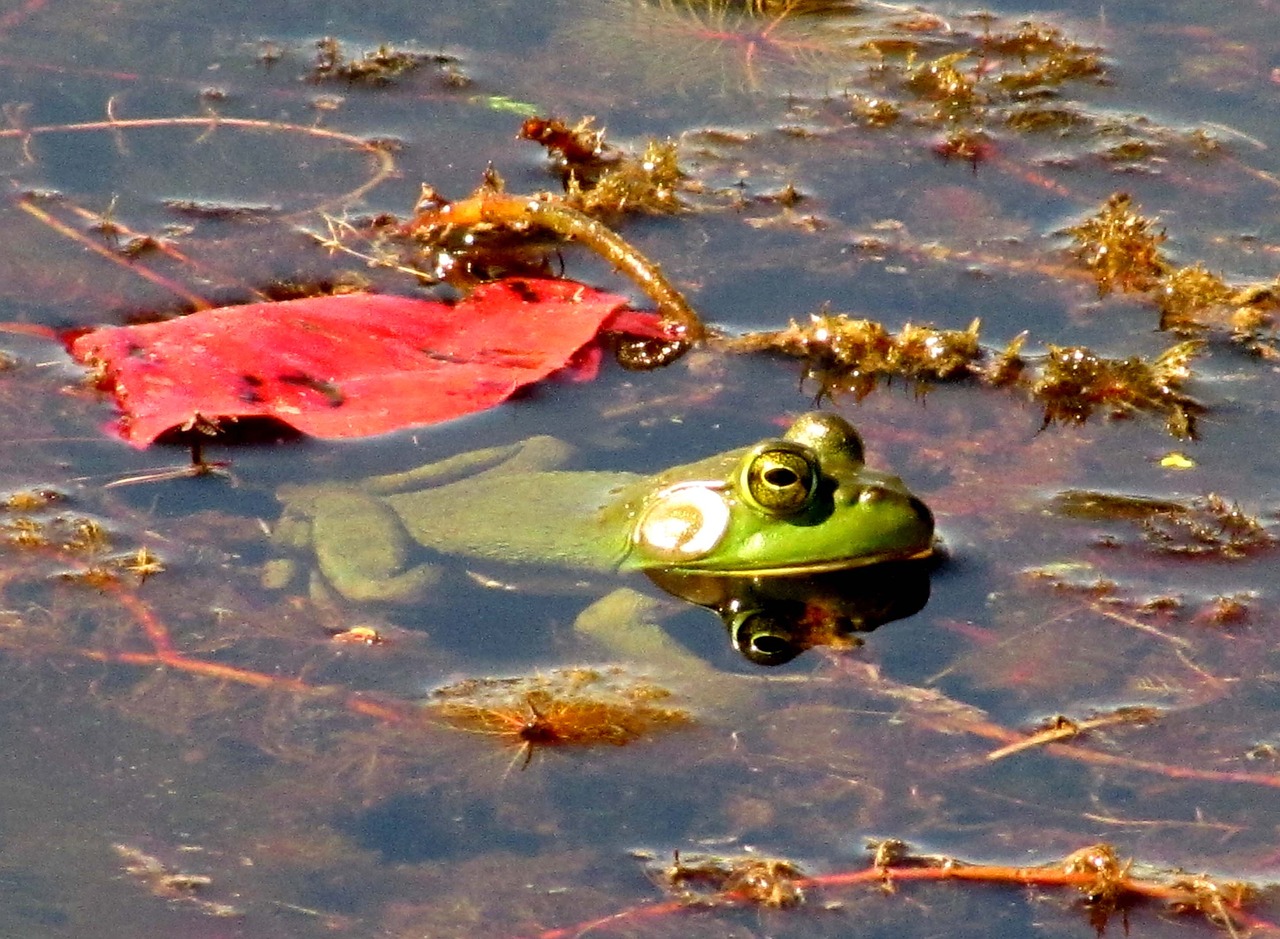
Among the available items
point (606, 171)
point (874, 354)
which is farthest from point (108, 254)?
point (874, 354)

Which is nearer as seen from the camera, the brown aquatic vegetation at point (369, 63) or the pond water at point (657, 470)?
the pond water at point (657, 470)

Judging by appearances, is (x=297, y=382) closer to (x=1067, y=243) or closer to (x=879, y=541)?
(x=879, y=541)

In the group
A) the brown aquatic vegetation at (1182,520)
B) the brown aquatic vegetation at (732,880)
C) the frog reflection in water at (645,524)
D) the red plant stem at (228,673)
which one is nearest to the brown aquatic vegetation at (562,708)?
the red plant stem at (228,673)

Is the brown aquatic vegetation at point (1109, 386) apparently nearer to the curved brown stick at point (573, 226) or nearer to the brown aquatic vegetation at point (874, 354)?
the brown aquatic vegetation at point (874, 354)

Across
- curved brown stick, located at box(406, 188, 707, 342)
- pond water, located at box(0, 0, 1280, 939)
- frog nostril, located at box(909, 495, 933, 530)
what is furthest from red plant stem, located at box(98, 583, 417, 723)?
curved brown stick, located at box(406, 188, 707, 342)

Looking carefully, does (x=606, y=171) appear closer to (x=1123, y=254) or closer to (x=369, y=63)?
(x=369, y=63)

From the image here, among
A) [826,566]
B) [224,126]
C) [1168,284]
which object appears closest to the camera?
[826,566]
